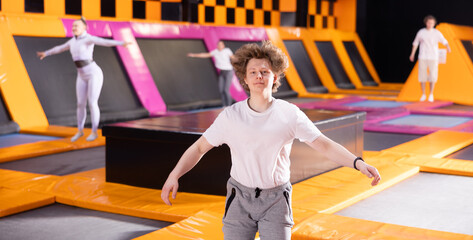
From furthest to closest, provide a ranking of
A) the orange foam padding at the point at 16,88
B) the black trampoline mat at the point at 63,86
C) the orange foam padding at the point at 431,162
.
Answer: the black trampoline mat at the point at 63,86 → the orange foam padding at the point at 16,88 → the orange foam padding at the point at 431,162

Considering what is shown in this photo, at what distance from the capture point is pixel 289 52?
35.3 feet

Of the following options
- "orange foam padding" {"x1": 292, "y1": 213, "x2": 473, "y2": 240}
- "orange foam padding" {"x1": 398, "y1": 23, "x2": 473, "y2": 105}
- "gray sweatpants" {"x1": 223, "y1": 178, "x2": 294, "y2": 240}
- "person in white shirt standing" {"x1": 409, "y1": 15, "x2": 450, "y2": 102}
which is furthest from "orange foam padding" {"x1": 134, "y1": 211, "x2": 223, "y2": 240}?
"orange foam padding" {"x1": 398, "y1": 23, "x2": 473, "y2": 105}

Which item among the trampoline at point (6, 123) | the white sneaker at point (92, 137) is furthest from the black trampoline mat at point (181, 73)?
the white sneaker at point (92, 137)

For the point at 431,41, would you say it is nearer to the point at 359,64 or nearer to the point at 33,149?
the point at 359,64

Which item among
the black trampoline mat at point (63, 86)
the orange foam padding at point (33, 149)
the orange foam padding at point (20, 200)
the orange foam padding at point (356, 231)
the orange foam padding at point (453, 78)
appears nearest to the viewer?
the orange foam padding at point (356, 231)

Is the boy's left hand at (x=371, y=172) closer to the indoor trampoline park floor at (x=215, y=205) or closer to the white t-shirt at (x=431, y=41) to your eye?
the indoor trampoline park floor at (x=215, y=205)

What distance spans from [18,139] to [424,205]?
143 inches

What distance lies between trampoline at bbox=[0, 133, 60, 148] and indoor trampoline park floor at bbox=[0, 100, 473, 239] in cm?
90

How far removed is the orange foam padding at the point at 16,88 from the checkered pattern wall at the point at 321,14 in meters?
8.11

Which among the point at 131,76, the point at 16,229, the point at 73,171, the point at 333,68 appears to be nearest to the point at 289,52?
the point at 333,68

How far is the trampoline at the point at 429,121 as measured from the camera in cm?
645

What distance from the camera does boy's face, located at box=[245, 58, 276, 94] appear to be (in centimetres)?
177

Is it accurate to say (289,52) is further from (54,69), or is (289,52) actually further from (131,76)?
(54,69)

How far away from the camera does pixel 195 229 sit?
250 cm
